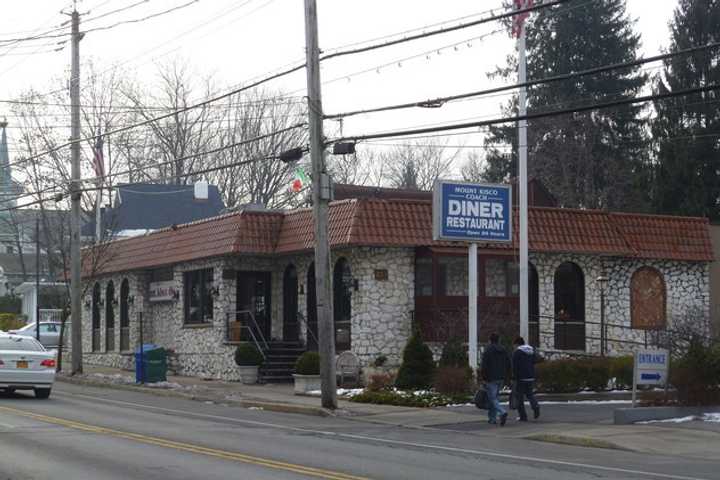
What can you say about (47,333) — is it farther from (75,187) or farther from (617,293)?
(617,293)

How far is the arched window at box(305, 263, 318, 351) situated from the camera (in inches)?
1331

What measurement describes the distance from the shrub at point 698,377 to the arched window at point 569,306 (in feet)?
34.5

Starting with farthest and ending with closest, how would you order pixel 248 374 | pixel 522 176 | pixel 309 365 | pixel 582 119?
1. pixel 582 119
2. pixel 248 374
3. pixel 309 365
4. pixel 522 176

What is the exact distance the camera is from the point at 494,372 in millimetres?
21766

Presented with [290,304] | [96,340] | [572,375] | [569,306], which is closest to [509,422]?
[572,375]

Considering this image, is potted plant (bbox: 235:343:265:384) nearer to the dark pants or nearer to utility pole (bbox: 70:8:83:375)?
utility pole (bbox: 70:8:83:375)

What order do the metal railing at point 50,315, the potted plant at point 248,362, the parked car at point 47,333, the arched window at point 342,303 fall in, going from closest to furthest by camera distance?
the arched window at point 342,303 → the potted plant at point 248,362 → the parked car at point 47,333 → the metal railing at point 50,315

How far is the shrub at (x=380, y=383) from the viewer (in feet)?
91.2

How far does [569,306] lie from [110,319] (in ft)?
62.3

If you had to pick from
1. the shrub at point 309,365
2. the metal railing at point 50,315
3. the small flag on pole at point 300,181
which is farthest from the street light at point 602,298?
the metal railing at point 50,315

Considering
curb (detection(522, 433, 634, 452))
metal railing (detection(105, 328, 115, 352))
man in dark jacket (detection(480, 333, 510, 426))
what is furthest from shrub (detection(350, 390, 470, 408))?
metal railing (detection(105, 328, 115, 352))

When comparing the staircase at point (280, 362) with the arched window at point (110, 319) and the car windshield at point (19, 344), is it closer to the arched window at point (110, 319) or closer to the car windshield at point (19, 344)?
the car windshield at point (19, 344)

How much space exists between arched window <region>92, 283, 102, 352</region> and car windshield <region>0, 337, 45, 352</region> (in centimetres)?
1788

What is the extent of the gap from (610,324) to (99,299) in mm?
21523
